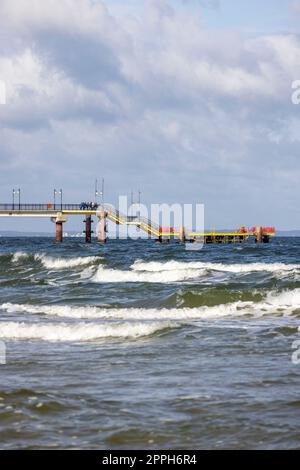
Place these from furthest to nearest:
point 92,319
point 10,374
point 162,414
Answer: point 92,319 → point 10,374 → point 162,414

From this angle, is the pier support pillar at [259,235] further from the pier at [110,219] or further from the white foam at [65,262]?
the white foam at [65,262]

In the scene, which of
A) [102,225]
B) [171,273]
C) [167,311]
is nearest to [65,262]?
[171,273]

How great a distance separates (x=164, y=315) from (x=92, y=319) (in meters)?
2.05

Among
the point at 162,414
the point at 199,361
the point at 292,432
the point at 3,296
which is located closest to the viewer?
the point at 292,432

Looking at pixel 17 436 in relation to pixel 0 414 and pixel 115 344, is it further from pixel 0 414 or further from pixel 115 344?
Answer: pixel 115 344

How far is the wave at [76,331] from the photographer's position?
14.8 m

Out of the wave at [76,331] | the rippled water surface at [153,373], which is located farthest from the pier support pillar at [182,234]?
the wave at [76,331]

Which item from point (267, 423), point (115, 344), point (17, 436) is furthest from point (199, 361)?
point (17, 436)

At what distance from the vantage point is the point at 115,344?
45.1 feet

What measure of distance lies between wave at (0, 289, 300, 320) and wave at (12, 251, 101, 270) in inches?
836

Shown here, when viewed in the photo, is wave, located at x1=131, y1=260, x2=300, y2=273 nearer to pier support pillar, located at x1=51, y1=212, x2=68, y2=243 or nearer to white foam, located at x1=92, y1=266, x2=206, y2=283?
white foam, located at x1=92, y1=266, x2=206, y2=283

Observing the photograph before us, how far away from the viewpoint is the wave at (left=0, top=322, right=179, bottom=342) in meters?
14.8

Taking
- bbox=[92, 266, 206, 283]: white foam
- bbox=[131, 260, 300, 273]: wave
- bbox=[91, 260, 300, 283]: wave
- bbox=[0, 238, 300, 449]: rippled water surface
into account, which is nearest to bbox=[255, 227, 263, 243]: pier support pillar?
bbox=[131, 260, 300, 273]: wave

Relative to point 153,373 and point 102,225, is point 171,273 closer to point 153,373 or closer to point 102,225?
point 153,373
